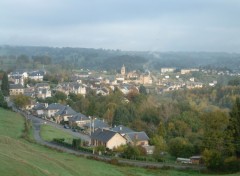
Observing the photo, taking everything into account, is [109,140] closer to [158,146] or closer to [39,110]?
[158,146]

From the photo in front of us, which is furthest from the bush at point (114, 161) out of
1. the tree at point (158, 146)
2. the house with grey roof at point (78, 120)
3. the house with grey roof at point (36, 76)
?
the house with grey roof at point (36, 76)

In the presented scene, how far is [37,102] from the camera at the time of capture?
64.4 m

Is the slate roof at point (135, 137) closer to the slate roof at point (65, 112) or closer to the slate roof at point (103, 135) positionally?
the slate roof at point (103, 135)

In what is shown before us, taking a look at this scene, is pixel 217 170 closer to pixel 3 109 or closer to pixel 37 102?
pixel 3 109

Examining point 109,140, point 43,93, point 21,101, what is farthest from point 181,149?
point 43,93

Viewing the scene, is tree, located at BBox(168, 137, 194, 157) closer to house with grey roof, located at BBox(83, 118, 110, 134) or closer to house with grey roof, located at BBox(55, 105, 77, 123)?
house with grey roof, located at BBox(83, 118, 110, 134)

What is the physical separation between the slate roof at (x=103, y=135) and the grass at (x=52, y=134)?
2.45m

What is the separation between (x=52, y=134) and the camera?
139 ft

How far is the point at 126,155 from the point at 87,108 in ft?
91.0

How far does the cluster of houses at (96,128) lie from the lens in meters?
38.1

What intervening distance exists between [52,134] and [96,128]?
5.88 metres

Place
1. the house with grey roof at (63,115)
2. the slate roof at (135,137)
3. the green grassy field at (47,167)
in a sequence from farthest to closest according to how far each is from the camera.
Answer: the house with grey roof at (63,115) < the slate roof at (135,137) < the green grassy field at (47,167)

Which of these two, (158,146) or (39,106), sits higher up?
(39,106)

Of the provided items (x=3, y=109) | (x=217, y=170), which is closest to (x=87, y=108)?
(x=3, y=109)
